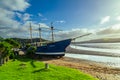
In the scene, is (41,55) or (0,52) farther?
(41,55)

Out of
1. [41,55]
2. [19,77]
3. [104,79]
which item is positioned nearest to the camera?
[19,77]

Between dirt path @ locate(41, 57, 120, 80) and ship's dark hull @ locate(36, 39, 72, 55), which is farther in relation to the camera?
ship's dark hull @ locate(36, 39, 72, 55)

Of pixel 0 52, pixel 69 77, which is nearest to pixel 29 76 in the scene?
pixel 69 77

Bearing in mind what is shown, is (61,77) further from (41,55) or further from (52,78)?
(41,55)

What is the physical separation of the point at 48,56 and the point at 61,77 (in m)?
20.9

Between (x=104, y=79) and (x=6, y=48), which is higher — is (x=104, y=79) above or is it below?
below

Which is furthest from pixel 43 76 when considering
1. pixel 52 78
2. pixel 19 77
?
pixel 19 77

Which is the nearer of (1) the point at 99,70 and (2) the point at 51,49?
(1) the point at 99,70

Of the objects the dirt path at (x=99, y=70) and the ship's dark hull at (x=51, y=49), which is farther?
the ship's dark hull at (x=51, y=49)

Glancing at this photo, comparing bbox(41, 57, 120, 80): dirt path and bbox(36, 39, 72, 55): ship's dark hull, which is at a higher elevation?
bbox(36, 39, 72, 55): ship's dark hull

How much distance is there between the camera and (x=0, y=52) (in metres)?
19.8

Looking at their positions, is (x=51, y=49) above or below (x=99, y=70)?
above

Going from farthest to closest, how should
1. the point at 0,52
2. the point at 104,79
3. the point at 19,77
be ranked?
the point at 0,52 → the point at 104,79 → the point at 19,77

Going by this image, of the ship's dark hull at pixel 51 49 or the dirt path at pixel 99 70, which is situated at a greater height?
the ship's dark hull at pixel 51 49
